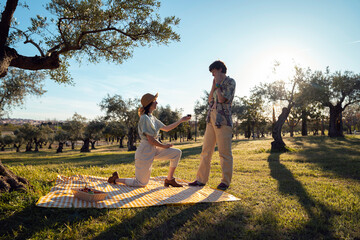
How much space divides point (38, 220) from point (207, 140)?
3758 mm

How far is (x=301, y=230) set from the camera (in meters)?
2.63

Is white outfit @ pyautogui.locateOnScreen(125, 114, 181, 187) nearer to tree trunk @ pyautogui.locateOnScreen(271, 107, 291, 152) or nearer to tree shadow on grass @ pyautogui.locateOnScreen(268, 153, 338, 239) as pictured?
tree shadow on grass @ pyautogui.locateOnScreen(268, 153, 338, 239)

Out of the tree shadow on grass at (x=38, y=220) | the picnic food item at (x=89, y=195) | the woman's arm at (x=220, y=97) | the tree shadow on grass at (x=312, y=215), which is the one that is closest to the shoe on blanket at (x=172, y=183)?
the picnic food item at (x=89, y=195)

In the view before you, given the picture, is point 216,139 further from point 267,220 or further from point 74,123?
point 74,123

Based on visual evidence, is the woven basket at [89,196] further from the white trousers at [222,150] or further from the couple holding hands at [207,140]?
the white trousers at [222,150]

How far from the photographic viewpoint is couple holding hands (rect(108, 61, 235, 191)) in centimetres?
458

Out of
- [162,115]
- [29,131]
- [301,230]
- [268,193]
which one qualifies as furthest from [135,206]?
[29,131]

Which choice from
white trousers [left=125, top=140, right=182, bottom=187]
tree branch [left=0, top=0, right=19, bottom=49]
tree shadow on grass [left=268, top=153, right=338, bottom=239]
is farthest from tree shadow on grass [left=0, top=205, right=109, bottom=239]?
tree branch [left=0, top=0, right=19, bottom=49]

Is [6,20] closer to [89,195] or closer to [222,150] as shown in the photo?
[89,195]

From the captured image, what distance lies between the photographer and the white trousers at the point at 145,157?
15.0 feet

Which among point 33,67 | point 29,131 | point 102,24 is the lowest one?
point 29,131

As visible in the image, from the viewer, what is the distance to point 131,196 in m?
3.98

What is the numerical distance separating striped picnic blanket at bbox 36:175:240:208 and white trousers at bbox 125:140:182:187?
0.18 metres

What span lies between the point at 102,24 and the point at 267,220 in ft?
23.4
